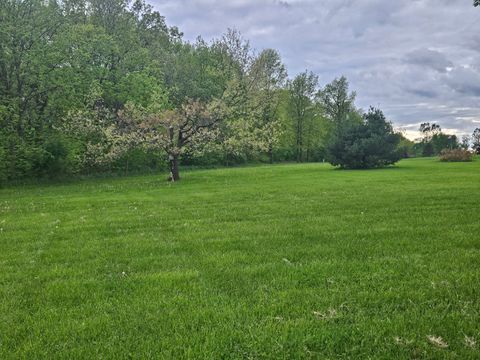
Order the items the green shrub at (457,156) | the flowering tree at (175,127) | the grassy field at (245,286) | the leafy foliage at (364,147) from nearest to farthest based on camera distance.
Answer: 1. the grassy field at (245,286)
2. the flowering tree at (175,127)
3. the leafy foliage at (364,147)
4. the green shrub at (457,156)

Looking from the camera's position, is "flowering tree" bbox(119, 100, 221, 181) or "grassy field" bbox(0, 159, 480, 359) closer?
"grassy field" bbox(0, 159, 480, 359)

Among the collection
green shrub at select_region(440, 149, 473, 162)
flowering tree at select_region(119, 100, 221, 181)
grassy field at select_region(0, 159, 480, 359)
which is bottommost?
grassy field at select_region(0, 159, 480, 359)

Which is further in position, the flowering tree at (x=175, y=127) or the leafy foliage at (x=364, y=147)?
the leafy foliage at (x=364, y=147)

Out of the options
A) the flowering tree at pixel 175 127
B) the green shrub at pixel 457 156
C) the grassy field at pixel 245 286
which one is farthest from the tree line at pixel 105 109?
the grassy field at pixel 245 286

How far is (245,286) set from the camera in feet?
17.8

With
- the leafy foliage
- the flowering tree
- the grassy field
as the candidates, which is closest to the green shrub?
the leafy foliage

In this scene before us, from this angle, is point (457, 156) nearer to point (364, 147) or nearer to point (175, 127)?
point (364, 147)

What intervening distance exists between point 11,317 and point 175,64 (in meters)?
39.0

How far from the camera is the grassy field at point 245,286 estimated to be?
12.8 ft

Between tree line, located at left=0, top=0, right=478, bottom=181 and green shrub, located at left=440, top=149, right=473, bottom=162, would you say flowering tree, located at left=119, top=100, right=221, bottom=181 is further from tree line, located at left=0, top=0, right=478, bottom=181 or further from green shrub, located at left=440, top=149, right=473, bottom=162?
green shrub, located at left=440, top=149, right=473, bottom=162

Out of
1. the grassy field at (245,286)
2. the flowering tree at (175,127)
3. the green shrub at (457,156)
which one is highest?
the flowering tree at (175,127)

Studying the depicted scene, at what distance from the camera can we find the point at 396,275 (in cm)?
572

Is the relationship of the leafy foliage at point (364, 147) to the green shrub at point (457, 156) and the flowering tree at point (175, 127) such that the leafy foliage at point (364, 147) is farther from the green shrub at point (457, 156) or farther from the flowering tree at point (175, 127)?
the flowering tree at point (175, 127)

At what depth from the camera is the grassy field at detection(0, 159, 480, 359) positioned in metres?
3.90
